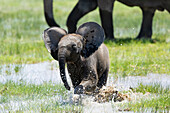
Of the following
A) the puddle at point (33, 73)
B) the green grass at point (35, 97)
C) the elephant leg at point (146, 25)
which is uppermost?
the green grass at point (35, 97)

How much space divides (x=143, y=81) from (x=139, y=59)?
1726 mm

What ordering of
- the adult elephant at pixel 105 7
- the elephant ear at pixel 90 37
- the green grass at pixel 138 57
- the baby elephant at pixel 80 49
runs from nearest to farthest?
1. the baby elephant at pixel 80 49
2. the elephant ear at pixel 90 37
3. the green grass at pixel 138 57
4. the adult elephant at pixel 105 7

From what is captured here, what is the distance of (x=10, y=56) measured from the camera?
10555mm

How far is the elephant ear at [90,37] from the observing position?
6.01 m

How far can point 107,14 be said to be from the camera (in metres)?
12.4

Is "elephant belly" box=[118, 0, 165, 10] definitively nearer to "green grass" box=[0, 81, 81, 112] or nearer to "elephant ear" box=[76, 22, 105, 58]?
"green grass" box=[0, 81, 81, 112]

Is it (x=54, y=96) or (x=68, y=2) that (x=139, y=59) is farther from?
(x=68, y=2)

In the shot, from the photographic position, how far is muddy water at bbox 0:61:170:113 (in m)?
7.37

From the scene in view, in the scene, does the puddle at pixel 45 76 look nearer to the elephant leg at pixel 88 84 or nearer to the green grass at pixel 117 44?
the green grass at pixel 117 44

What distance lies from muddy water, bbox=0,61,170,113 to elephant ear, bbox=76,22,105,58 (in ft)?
2.10

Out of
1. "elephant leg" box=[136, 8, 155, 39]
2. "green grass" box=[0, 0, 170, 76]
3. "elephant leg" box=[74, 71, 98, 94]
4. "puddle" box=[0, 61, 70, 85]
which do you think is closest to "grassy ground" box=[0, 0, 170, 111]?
"green grass" box=[0, 0, 170, 76]

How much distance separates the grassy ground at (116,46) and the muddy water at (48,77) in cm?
33

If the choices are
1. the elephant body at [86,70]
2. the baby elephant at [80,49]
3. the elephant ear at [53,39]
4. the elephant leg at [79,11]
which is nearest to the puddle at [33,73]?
the elephant body at [86,70]

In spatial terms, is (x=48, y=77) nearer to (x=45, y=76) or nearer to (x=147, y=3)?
(x=45, y=76)
